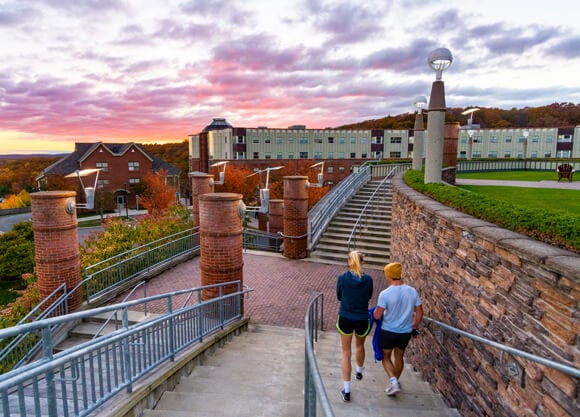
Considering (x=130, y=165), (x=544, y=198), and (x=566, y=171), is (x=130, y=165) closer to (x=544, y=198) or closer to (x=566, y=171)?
(x=566, y=171)

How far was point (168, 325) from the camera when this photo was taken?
5488mm

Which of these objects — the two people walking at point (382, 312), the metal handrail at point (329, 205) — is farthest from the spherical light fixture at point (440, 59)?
the metal handrail at point (329, 205)

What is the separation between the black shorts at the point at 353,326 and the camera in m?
4.57

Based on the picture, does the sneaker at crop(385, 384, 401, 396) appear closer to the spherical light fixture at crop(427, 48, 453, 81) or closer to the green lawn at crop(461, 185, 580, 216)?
the green lawn at crop(461, 185, 580, 216)

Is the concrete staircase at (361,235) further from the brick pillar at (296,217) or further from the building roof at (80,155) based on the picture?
the building roof at (80,155)

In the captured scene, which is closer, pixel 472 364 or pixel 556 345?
pixel 556 345

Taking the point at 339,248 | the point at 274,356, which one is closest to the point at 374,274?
the point at 339,248

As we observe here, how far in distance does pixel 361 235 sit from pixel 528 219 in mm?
10878

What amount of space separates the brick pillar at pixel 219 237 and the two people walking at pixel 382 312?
3.81 meters

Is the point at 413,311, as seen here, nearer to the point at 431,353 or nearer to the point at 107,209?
the point at 431,353

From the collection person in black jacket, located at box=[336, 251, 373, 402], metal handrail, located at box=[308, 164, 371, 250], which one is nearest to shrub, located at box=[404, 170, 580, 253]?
person in black jacket, located at box=[336, 251, 373, 402]

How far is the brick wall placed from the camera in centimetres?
270

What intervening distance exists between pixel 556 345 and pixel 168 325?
469 centimetres

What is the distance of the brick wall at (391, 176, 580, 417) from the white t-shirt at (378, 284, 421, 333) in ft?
1.96
